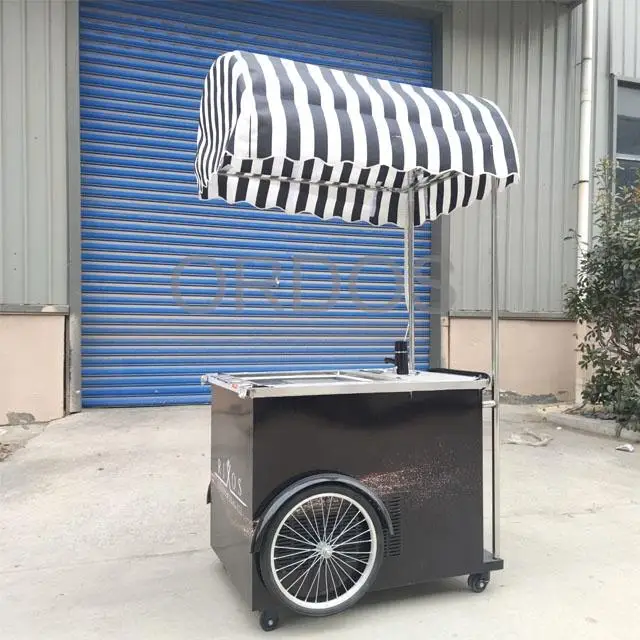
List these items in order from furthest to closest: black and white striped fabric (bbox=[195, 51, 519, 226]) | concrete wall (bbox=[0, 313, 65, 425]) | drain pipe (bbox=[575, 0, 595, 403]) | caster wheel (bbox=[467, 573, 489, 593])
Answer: drain pipe (bbox=[575, 0, 595, 403])
concrete wall (bbox=[0, 313, 65, 425])
caster wheel (bbox=[467, 573, 489, 593])
black and white striped fabric (bbox=[195, 51, 519, 226])

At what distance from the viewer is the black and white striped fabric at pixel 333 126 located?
276 cm

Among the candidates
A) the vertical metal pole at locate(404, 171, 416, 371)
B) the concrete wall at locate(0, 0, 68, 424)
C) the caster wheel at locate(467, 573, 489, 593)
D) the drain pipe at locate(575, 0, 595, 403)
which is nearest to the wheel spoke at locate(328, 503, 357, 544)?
the caster wheel at locate(467, 573, 489, 593)

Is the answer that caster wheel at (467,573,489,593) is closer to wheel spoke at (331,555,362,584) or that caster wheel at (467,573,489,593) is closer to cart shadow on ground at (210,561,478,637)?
cart shadow on ground at (210,561,478,637)

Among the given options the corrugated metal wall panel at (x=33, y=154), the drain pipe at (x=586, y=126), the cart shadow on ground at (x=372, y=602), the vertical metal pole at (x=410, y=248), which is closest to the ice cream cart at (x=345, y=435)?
the cart shadow on ground at (x=372, y=602)

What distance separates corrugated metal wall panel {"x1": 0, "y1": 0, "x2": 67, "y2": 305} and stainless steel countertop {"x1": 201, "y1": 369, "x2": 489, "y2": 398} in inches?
178

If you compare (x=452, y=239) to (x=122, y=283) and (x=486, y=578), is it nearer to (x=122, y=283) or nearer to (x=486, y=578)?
(x=122, y=283)

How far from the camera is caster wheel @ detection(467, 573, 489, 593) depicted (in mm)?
3230

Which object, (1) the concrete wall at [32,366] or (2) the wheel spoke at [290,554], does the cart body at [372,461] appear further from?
(1) the concrete wall at [32,366]

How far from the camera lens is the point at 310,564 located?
9.50 feet

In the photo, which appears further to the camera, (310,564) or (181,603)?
(181,603)

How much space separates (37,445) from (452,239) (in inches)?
244

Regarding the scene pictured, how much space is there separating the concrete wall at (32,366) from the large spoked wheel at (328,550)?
5.19m

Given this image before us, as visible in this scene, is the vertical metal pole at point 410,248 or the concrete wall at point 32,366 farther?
the concrete wall at point 32,366

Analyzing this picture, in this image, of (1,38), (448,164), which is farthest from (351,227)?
(448,164)
